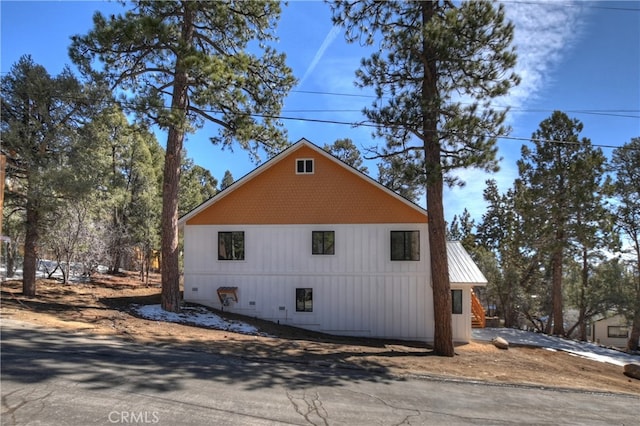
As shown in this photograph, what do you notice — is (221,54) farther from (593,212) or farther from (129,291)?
(593,212)

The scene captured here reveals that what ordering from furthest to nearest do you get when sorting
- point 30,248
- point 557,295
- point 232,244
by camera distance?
point 557,295 < point 232,244 < point 30,248

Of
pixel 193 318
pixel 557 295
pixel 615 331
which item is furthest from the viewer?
pixel 615 331

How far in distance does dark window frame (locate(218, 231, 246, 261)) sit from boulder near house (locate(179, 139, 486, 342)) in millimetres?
46

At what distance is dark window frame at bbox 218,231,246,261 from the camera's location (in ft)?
67.1

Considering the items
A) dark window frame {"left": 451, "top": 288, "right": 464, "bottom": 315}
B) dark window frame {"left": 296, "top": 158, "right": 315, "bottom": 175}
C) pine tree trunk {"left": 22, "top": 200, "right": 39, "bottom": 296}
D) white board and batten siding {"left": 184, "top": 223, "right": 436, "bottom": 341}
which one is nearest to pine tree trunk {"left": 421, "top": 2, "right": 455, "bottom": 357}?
white board and batten siding {"left": 184, "top": 223, "right": 436, "bottom": 341}

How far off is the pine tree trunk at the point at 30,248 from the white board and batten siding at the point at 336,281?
264 inches

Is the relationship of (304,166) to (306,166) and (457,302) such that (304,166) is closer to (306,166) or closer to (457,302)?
(306,166)

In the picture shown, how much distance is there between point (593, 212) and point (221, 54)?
71.6 feet

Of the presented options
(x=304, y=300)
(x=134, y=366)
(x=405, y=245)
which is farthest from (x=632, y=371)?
(x=134, y=366)

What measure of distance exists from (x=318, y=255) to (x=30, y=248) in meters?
11.0

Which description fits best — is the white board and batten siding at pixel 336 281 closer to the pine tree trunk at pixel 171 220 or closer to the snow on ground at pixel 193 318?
the snow on ground at pixel 193 318

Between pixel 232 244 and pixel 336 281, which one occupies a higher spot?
pixel 232 244

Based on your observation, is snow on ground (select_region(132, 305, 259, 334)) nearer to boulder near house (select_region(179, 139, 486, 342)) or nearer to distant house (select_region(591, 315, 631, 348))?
boulder near house (select_region(179, 139, 486, 342))

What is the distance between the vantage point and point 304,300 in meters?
20.0
